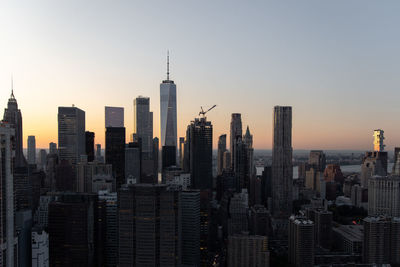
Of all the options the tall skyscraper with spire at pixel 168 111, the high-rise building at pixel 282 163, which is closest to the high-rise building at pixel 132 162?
the high-rise building at pixel 282 163

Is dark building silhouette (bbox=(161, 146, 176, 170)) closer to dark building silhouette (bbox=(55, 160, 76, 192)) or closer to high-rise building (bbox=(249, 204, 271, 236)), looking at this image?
dark building silhouette (bbox=(55, 160, 76, 192))

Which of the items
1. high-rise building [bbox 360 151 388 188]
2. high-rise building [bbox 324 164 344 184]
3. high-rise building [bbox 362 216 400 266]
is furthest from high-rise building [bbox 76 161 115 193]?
high-rise building [bbox 324 164 344 184]

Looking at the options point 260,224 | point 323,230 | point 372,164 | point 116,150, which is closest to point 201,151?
point 116,150

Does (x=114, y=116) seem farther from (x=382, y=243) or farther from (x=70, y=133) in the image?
(x=382, y=243)

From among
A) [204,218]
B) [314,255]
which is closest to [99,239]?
[204,218]

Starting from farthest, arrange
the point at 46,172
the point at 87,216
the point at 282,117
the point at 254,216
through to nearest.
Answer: the point at 282,117 < the point at 46,172 < the point at 254,216 < the point at 87,216

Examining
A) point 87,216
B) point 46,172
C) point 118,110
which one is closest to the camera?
point 87,216

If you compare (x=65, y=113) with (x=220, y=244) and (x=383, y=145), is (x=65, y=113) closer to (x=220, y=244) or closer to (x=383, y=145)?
(x=220, y=244)
